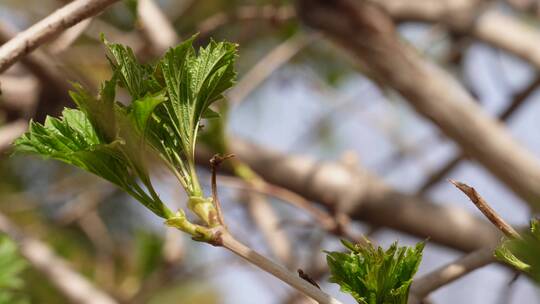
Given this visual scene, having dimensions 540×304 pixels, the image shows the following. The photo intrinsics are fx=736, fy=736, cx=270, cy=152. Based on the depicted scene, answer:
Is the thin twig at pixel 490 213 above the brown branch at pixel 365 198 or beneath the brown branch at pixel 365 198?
above

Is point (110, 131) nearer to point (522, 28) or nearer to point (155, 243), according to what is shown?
point (155, 243)

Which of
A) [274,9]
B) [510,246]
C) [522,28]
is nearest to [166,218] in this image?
[510,246]

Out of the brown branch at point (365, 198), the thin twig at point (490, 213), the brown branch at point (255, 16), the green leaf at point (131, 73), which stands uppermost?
the green leaf at point (131, 73)

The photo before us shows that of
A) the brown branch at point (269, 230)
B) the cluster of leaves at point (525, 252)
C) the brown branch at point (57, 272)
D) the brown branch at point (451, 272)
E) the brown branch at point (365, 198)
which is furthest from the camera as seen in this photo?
the brown branch at point (365, 198)

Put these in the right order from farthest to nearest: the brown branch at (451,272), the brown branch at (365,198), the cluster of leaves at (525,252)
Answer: the brown branch at (365,198) → the brown branch at (451,272) → the cluster of leaves at (525,252)

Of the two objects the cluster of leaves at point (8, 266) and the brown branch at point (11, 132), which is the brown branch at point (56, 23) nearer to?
the cluster of leaves at point (8, 266)

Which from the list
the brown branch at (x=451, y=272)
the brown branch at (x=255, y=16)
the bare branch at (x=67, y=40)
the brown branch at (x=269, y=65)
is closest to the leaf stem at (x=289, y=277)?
the brown branch at (x=451, y=272)

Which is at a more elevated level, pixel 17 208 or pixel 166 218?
pixel 166 218
